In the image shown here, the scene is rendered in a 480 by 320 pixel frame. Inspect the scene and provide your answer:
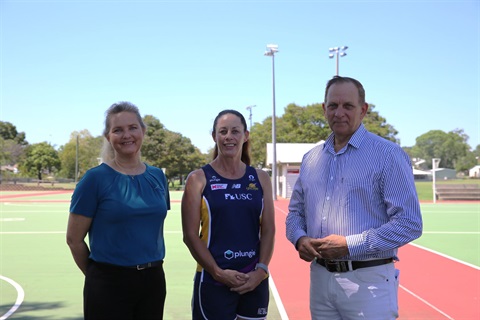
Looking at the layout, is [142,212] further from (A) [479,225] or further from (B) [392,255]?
(A) [479,225]

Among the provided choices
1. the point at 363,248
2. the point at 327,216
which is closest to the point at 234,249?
the point at 327,216

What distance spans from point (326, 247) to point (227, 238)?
735 millimetres

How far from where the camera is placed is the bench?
113 ft

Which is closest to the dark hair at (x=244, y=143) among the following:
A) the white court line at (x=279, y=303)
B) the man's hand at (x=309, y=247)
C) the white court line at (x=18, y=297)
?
the man's hand at (x=309, y=247)

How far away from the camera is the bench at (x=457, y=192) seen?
34.6m

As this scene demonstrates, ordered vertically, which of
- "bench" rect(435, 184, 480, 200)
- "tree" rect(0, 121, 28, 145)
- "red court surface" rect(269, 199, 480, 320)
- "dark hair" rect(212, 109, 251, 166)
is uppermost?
"tree" rect(0, 121, 28, 145)

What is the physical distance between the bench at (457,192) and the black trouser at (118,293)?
35.0m

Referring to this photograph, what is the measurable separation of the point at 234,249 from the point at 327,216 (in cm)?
72

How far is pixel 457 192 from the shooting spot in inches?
1377

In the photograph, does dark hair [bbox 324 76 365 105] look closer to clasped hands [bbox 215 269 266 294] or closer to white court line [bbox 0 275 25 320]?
clasped hands [bbox 215 269 266 294]

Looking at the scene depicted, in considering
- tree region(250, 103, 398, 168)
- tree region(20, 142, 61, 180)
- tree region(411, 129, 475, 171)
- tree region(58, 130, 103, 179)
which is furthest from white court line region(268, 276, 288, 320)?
tree region(411, 129, 475, 171)

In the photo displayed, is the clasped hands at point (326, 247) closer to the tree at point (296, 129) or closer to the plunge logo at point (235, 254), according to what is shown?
the plunge logo at point (235, 254)

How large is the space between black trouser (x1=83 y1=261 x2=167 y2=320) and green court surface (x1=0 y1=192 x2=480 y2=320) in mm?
3096

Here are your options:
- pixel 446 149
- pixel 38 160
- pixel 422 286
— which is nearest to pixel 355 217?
pixel 422 286
